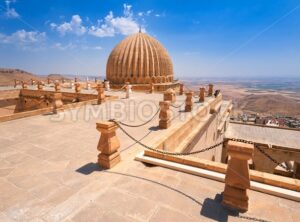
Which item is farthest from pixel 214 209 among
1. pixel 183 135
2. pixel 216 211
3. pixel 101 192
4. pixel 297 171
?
pixel 297 171

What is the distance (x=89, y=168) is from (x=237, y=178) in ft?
8.84

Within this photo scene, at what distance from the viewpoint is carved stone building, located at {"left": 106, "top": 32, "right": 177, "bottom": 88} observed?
1795 centimetres

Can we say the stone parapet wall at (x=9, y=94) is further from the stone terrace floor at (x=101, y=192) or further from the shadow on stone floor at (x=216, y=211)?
the shadow on stone floor at (x=216, y=211)

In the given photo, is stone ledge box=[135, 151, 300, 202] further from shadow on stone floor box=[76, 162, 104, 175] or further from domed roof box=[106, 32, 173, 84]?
domed roof box=[106, 32, 173, 84]

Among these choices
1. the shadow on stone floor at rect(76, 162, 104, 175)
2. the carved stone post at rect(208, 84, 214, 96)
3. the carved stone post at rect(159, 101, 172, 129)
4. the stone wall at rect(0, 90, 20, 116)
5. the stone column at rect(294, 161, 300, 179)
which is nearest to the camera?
the shadow on stone floor at rect(76, 162, 104, 175)

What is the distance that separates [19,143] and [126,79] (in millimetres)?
13566

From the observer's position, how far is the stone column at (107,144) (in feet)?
12.6

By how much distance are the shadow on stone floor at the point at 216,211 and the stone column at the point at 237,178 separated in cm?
9

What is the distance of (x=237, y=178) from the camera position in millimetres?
2764

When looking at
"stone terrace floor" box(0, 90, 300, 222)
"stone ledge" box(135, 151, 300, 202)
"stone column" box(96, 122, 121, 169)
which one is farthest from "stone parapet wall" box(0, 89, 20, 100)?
"stone ledge" box(135, 151, 300, 202)

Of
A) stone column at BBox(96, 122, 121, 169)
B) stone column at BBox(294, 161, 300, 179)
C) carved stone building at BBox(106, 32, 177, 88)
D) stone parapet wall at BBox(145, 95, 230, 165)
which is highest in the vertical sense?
carved stone building at BBox(106, 32, 177, 88)

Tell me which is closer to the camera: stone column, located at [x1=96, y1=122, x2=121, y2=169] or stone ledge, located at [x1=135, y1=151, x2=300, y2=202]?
stone ledge, located at [x1=135, y1=151, x2=300, y2=202]

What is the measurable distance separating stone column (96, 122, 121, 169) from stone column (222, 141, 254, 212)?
2134 mm

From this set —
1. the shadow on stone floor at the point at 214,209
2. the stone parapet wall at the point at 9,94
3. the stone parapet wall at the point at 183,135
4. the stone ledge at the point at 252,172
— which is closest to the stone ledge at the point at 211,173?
the stone ledge at the point at 252,172
